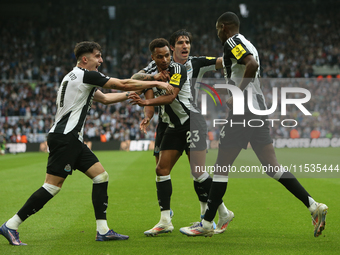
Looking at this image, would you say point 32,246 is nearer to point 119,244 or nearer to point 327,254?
point 119,244

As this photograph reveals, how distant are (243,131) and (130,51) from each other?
32045 millimetres

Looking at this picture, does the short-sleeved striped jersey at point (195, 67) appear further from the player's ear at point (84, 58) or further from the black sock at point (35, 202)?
the black sock at point (35, 202)

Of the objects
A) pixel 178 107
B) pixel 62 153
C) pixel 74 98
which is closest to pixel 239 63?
pixel 178 107

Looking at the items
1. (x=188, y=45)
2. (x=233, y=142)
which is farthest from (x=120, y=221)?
(x=188, y=45)

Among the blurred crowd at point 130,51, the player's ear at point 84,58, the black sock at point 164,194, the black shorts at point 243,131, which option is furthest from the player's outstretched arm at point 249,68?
the blurred crowd at point 130,51

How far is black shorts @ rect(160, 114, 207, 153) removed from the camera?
16.8 ft

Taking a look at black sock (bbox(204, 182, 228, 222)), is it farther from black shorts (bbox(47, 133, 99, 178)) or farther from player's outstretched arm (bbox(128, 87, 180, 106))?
black shorts (bbox(47, 133, 99, 178))

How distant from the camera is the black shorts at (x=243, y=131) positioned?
171 inches

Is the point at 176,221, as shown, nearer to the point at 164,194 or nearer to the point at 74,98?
the point at 164,194

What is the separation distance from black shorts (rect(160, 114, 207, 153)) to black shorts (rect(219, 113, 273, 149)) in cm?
74

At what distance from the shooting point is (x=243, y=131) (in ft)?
14.3

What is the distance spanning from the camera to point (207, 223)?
180 inches

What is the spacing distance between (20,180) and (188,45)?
751 centimetres

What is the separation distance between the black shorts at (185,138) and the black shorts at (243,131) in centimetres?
74
